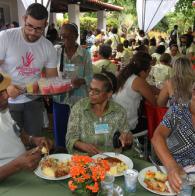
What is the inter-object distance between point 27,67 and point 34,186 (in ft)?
4.49

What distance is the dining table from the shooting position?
1.67 meters

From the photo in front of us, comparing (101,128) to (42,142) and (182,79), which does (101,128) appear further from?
(182,79)

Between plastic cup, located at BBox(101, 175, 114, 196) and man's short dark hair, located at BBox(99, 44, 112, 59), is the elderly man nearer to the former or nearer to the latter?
plastic cup, located at BBox(101, 175, 114, 196)

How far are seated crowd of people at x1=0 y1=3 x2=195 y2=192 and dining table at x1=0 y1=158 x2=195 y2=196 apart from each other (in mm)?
81

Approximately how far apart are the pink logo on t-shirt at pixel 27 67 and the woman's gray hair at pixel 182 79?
1560 mm

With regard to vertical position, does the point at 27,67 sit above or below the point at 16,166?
above

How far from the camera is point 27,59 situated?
9.07ft

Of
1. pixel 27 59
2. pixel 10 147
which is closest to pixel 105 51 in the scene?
pixel 27 59

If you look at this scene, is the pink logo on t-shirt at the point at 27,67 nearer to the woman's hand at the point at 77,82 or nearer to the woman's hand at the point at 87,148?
the woman's hand at the point at 77,82

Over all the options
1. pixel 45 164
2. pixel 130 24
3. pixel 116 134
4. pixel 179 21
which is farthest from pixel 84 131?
pixel 179 21

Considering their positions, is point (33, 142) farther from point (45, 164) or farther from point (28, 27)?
point (28, 27)

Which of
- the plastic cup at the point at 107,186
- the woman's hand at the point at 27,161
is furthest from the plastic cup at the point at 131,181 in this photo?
the woman's hand at the point at 27,161

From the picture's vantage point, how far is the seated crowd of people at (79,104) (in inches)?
77.8

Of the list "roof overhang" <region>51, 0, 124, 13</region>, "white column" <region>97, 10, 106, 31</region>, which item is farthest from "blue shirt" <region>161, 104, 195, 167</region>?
"white column" <region>97, 10, 106, 31</region>
